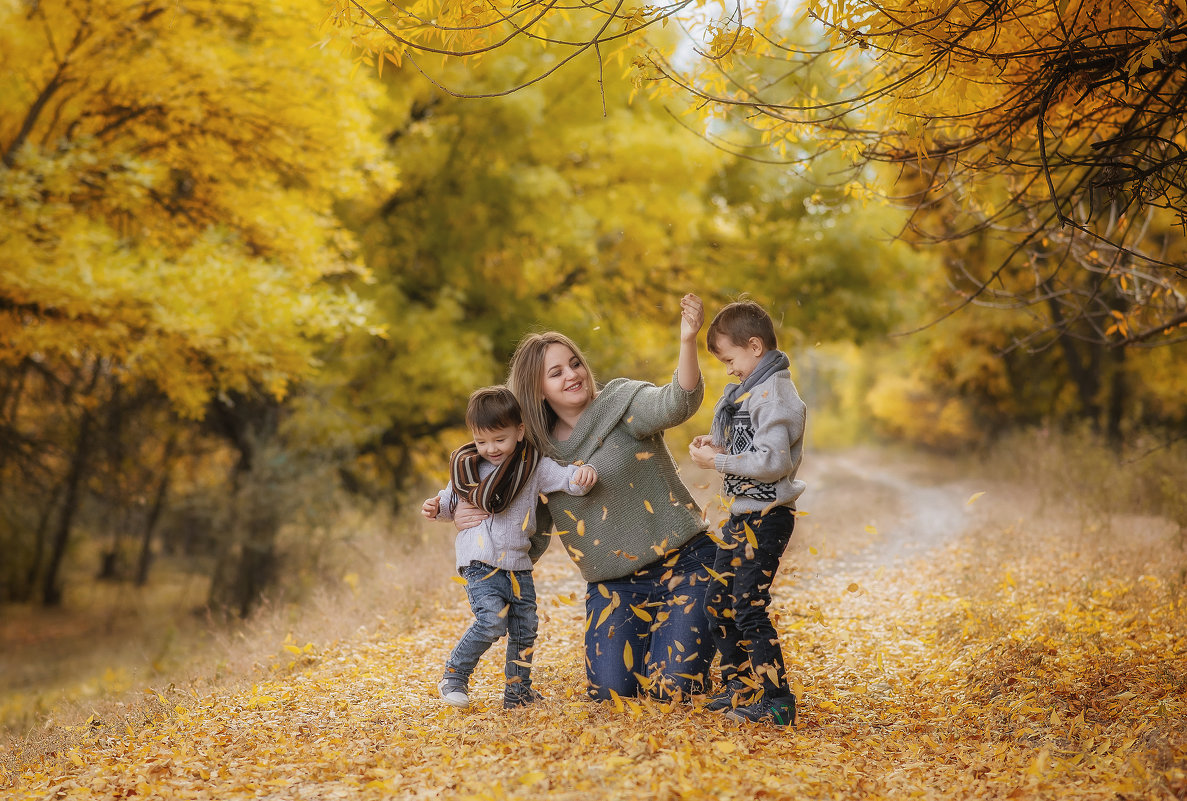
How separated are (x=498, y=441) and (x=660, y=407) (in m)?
0.78

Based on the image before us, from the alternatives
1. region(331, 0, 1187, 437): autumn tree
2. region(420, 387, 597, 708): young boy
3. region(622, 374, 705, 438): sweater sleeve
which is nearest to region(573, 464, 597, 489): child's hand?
region(420, 387, 597, 708): young boy

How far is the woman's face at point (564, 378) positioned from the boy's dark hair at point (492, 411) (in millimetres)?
211

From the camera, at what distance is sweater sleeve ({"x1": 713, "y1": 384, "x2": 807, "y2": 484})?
3.70 meters

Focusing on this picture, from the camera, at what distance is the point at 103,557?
2302cm

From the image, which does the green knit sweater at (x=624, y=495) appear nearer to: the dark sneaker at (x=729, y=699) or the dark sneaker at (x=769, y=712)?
the dark sneaker at (x=729, y=699)

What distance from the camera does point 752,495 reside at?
12.6 feet

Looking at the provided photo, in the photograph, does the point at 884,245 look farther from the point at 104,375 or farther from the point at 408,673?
the point at 104,375

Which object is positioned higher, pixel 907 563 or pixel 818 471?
pixel 818 471

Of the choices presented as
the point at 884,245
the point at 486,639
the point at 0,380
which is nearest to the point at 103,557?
the point at 0,380

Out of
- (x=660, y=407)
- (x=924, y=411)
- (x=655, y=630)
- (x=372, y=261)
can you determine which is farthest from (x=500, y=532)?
(x=924, y=411)

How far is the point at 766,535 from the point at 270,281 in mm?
6360

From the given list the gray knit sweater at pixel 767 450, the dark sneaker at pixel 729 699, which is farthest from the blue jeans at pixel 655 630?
the gray knit sweater at pixel 767 450

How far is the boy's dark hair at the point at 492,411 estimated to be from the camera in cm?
418

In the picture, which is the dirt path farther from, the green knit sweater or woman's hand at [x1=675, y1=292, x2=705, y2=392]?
woman's hand at [x1=675, y1=292, x2=705, y2=392]
